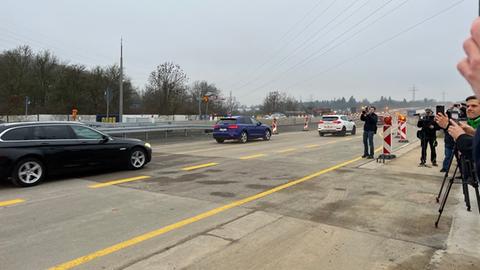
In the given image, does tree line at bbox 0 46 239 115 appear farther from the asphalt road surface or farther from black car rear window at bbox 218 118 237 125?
the asphalt road surface

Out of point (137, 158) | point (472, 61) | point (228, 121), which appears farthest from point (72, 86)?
point (472, 61)

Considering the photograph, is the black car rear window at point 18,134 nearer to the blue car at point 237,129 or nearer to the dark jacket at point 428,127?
the dark jacket at point 428,127

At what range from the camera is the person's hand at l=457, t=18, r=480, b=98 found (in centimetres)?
142

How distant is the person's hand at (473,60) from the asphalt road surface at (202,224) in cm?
320

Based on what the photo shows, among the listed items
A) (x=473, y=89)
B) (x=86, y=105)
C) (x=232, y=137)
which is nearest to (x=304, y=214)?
(x=473, y=89)

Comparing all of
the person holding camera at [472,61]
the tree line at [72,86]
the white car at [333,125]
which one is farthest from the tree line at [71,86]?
the person holding camera at [472,61]

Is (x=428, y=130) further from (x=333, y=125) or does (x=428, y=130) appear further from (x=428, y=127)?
(x=333, y=125)

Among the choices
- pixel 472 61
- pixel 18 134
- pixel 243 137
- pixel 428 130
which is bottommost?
pixel 243 137

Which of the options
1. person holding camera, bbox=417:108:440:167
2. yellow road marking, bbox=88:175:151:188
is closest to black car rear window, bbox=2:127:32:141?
yellow road marking, bbox=88:175:151:188

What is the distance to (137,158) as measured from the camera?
448 inches

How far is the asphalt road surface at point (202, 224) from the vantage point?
448 centimetres

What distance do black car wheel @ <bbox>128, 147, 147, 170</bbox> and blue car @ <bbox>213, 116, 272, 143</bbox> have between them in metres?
10.5

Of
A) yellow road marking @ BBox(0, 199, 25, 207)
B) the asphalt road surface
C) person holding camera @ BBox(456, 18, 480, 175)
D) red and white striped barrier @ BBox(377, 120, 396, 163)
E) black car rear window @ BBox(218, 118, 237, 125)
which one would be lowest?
yellow road marking @ BBox(0, 199, 25, 207)

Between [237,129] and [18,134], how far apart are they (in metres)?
13.9
